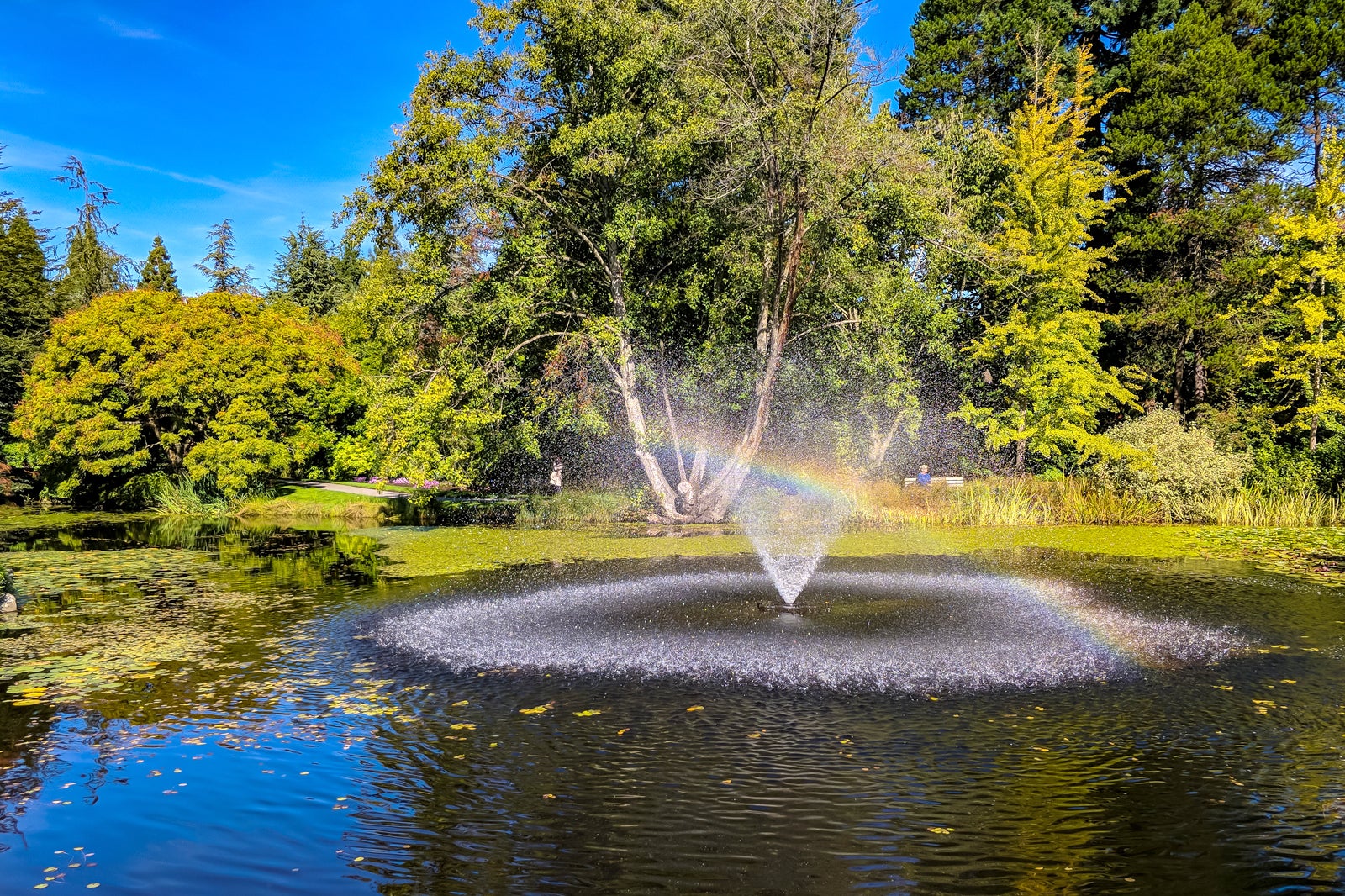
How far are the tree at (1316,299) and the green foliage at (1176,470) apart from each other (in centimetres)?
338

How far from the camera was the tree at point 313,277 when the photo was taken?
72438 millimetres

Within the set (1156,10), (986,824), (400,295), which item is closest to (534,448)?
(400,295)

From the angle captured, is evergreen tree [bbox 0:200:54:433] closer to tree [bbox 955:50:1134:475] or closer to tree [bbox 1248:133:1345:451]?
tree [bbox 955:50:1134:475]

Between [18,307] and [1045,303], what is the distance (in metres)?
50.4

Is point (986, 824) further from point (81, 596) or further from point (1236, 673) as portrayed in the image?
point (81, 596)

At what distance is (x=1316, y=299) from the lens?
26.9 m

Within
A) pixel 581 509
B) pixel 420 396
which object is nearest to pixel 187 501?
pixel 420 396

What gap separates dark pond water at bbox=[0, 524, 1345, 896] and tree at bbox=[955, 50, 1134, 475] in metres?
17.7

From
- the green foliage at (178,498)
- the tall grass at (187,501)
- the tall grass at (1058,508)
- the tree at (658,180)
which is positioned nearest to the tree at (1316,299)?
the tall grass at (1058,508)

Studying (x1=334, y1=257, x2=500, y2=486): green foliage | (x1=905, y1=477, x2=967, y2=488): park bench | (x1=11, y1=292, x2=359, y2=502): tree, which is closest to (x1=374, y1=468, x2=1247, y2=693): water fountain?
(x1=334, y1=257, x2=500, y2=486): green foliage

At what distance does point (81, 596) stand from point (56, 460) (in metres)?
26.0

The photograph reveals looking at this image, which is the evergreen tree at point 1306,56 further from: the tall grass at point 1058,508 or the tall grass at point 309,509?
the tall grass at point 309,509

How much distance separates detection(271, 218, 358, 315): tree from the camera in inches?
2852

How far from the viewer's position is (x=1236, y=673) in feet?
33.0
